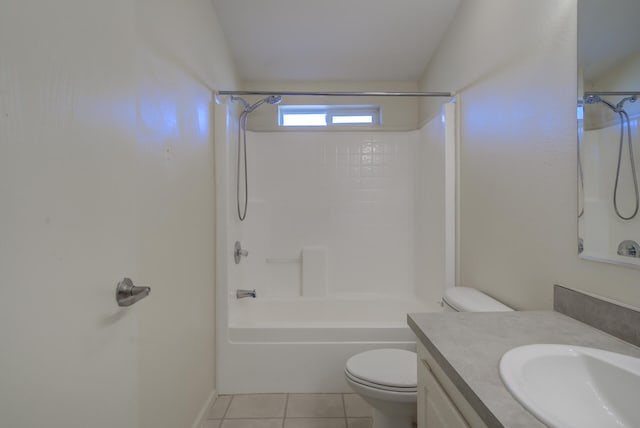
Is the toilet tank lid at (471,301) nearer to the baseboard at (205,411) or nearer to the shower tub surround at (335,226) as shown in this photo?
the shower tub surround at (335,226)

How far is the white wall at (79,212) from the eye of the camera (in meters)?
0.46

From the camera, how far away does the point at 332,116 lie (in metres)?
3.18

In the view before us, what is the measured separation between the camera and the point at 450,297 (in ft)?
4.98

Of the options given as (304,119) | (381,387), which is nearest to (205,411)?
(381,387)

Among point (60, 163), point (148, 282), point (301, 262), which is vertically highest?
point (60, 163)

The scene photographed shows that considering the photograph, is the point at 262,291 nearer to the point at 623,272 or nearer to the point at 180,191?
the point at 180,191

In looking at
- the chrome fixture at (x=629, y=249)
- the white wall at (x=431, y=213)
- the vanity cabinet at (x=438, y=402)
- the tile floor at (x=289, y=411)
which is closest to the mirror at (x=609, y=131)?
the chrome fixture at (x=629, y=249)

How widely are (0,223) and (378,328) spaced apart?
74.6 inches

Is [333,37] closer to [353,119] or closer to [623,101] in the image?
[353,119]

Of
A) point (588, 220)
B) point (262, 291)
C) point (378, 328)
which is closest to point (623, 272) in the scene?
point (588, 220)

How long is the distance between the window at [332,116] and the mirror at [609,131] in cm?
224

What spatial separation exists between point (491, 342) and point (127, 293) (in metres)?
0.97

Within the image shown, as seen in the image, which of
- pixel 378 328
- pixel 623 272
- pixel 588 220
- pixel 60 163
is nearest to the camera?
pixel 60 163

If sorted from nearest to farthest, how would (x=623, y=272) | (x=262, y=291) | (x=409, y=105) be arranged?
1. (x=623, y=272)
2. (x=262, y=291)
3. (x=409, y=105)
